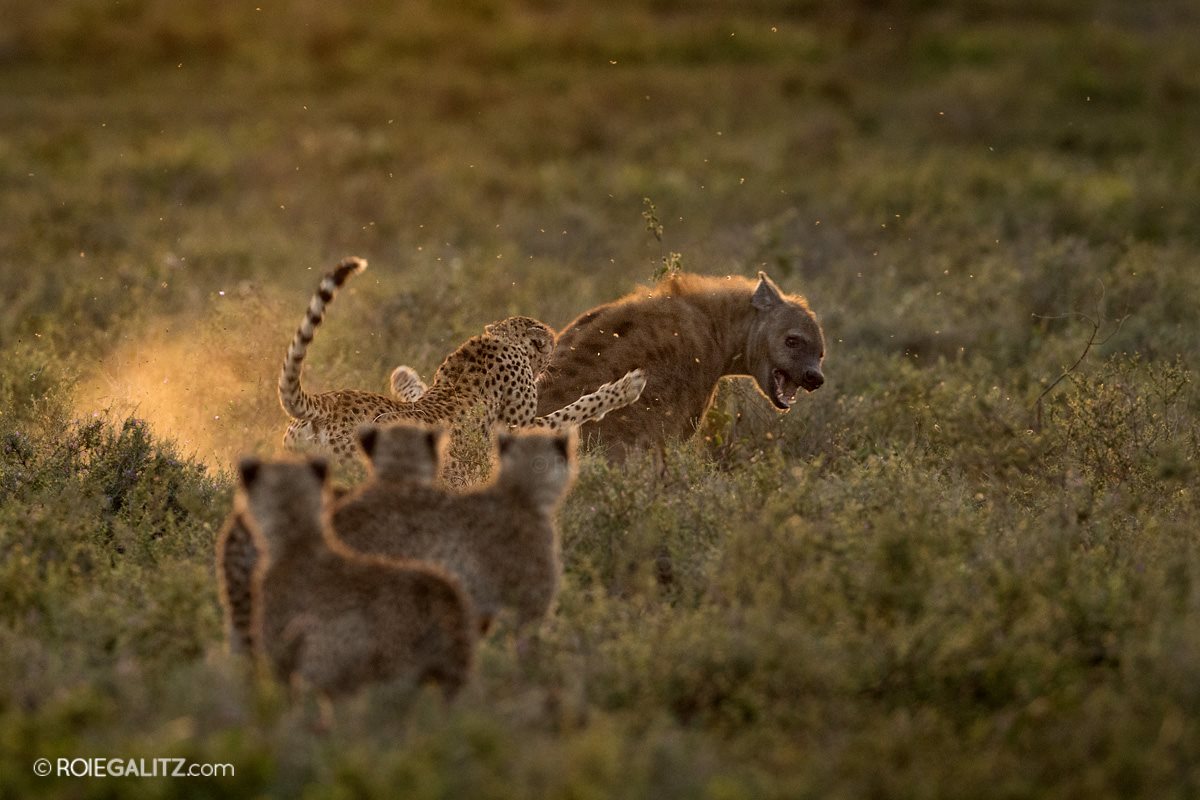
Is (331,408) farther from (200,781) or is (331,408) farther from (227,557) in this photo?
(200,781)

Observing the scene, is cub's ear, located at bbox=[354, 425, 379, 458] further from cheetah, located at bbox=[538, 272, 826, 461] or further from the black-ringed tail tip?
cheetah, located at bbox=[538, 272, 826, 461]

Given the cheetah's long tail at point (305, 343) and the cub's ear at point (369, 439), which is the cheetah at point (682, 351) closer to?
the cheetah's long tail at point (305, 343)

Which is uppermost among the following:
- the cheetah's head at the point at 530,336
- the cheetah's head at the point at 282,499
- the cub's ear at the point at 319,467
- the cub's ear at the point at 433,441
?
the cheetah's head at the point at 530,336

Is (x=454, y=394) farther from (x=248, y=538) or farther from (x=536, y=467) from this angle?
(x=248, y=538)

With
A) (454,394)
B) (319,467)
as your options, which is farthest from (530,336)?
(319,467)

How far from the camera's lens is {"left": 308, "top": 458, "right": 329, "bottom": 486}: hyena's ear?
16.6 feet

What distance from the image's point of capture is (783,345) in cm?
924

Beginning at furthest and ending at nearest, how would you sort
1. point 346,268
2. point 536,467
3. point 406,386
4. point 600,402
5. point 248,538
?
1. point 406,386
2. point 600,402
3. point 346,268
4. point 536,467
5. point 248,538

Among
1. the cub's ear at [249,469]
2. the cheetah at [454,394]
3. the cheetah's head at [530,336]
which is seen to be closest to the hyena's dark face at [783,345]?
the cheetah at [454,394]

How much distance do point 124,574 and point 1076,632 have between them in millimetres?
3760

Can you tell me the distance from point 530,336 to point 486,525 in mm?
3371

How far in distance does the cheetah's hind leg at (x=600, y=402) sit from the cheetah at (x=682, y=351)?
0.65ft

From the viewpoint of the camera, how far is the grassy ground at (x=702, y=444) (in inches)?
178

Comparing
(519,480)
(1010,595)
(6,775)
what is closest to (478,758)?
(6,775)
